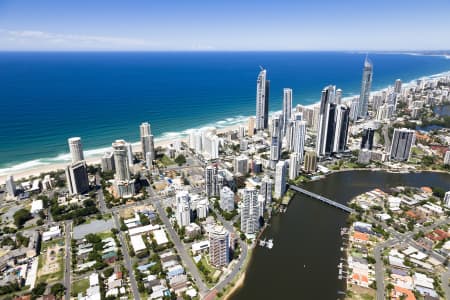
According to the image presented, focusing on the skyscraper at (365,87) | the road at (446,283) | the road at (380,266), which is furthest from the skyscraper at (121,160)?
the skyscraper at (365,87)

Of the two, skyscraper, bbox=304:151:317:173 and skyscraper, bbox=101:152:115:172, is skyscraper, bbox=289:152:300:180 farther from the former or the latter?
skyscraper, bbox=101:152:115:172

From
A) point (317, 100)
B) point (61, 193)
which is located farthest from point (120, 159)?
point (317, 100)

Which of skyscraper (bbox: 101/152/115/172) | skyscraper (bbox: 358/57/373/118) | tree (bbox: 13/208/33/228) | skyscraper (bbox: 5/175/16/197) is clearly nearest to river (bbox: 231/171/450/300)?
tree (bbox: 13/208/33/228)

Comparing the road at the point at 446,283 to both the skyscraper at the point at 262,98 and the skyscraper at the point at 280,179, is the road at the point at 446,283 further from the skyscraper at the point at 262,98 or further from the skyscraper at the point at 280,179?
the skyscraper at the point at 262,98

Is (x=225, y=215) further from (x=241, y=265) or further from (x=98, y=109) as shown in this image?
(x=98, y=109)

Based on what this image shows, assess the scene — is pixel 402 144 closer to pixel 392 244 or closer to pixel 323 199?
pixel 323 199

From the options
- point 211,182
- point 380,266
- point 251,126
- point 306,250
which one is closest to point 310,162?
point 211,182
